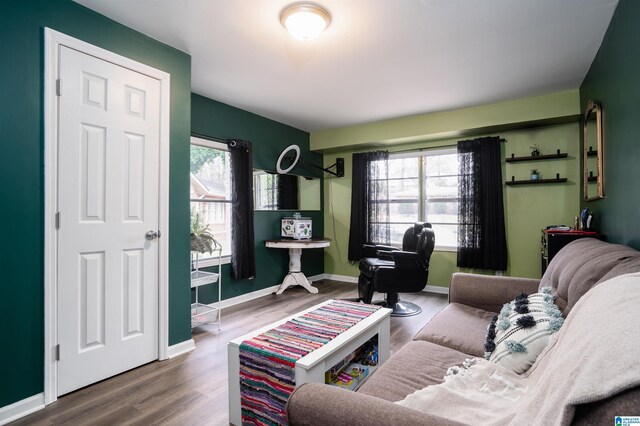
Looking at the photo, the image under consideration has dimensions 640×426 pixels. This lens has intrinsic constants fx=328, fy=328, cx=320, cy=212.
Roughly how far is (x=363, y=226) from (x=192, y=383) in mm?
3375

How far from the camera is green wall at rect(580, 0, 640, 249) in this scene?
181 cm

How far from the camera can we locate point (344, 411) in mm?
839

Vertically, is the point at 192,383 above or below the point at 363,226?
below

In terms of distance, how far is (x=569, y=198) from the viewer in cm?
380

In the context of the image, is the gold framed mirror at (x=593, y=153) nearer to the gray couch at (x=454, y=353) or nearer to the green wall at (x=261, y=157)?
the gray couch at (x=454, y=353)

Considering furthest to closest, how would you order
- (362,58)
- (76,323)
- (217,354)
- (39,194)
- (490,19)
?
(362,58), (217,354), (490,19), (76,323), (39,194)

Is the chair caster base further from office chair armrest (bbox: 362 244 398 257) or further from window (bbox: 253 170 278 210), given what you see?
window (bbox: 253 170 278 210)

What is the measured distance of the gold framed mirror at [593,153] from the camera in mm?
2535

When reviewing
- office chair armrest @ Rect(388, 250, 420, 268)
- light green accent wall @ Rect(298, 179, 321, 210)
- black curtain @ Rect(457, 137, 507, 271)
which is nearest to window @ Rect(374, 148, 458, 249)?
black curtain @ Rect(457, 137, 507, 271)

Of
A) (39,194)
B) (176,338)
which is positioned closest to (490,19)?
(39,194)

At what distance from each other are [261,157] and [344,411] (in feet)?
12.9

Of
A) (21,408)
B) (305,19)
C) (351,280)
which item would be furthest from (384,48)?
(351,280)

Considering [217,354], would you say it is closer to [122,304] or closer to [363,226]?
[122,304]

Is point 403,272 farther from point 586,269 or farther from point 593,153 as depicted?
point 586,269
